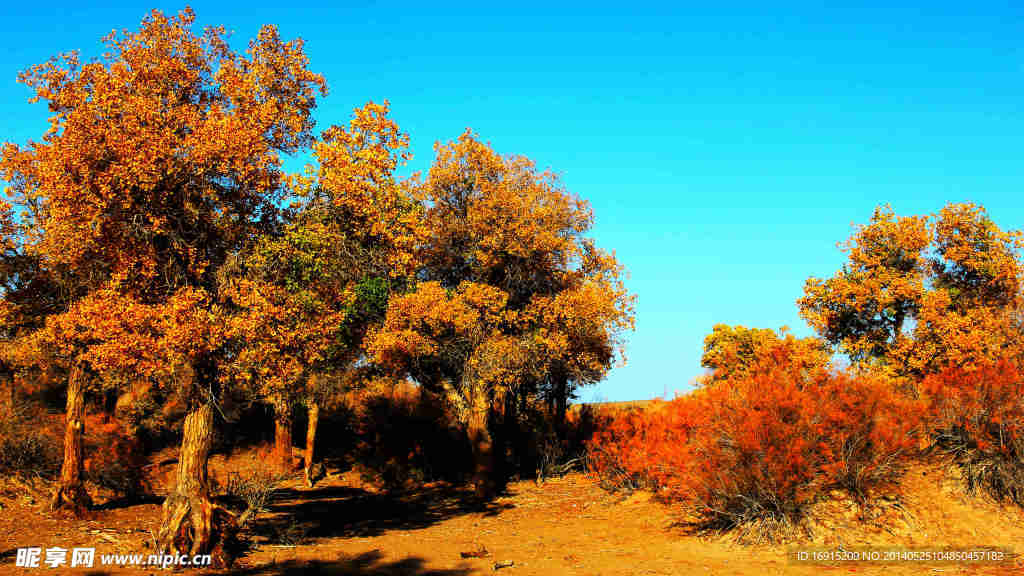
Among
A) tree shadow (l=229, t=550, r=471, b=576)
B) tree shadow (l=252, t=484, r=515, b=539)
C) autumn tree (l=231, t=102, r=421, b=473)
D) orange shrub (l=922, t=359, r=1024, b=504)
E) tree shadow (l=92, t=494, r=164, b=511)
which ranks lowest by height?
tree shadow (l=252, t=484, r=515, b=539)

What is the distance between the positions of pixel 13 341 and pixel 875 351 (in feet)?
Result: 100

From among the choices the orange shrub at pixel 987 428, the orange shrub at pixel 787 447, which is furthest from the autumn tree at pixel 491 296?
the orange shrub at pixel 987 428

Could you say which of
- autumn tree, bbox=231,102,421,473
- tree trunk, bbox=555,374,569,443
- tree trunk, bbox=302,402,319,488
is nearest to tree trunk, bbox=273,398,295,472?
tree trunk, bbox=302,402,319,488

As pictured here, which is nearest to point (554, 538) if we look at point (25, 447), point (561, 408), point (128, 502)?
point (128, 502)

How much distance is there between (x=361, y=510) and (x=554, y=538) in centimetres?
866

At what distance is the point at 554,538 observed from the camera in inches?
688

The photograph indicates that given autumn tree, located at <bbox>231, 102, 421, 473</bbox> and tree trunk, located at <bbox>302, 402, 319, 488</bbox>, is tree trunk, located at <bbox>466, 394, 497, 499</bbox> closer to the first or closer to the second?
tree trunk, located at <bbox>302, 402, 319, 488</bbox>

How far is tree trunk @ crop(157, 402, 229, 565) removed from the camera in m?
13.3

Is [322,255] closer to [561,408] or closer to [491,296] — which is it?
[491,296]

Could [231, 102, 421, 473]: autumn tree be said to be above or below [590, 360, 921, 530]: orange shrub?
above

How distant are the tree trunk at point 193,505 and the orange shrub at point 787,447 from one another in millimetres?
10108

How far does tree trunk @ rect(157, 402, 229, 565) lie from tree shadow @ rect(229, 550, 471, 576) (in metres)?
0.98

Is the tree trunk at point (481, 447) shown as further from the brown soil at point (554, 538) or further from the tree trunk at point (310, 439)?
the tree trunk at point (310, 439)

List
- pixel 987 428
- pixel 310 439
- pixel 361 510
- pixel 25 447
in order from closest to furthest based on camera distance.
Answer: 1. pixel 987 428
2. pixel 25 447
3. pixel 361 510
4. pixel 310 439
